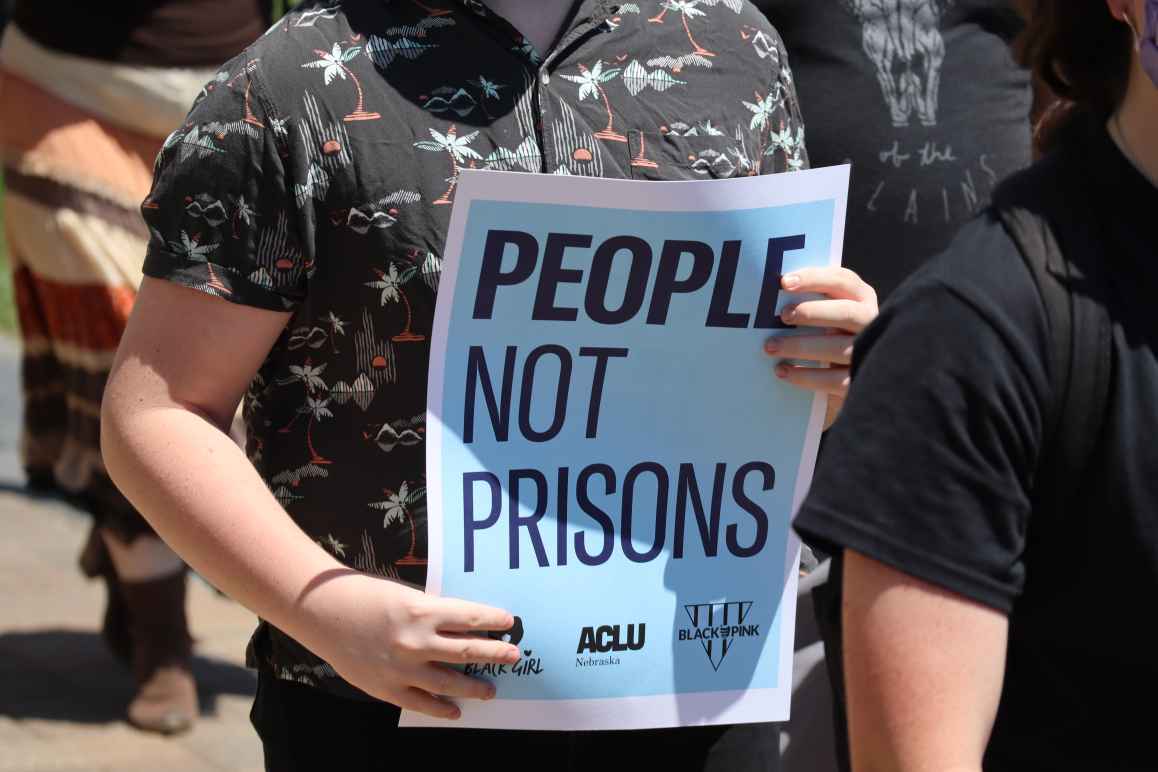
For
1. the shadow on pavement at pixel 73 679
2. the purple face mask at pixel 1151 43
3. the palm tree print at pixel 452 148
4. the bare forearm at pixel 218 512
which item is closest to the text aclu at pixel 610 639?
the bare forearm at pixel 218 512

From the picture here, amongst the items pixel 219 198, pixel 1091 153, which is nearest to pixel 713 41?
pixel 219 198

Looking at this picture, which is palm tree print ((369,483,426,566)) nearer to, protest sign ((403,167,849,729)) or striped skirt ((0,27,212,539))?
protest sign ((403,167,849,729))

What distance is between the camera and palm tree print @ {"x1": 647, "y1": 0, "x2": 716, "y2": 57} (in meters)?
→ 1.72

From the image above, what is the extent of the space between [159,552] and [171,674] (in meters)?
0.30

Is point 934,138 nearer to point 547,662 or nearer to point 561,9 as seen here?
point 561,9

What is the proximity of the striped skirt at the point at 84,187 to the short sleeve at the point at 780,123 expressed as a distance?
92.5 inches

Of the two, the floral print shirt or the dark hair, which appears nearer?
the dark hair

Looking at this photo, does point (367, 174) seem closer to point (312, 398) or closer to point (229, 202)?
point (229, 202)

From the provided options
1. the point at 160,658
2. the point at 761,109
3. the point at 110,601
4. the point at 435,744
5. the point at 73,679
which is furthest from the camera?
the point at 73,679

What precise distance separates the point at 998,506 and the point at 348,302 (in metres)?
0.71

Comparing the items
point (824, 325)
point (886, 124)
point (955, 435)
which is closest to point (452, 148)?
point (824, 325)

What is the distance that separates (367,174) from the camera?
1.54 m

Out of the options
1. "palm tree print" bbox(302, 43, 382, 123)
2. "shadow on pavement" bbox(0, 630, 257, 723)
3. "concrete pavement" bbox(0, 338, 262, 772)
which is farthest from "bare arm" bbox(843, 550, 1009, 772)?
"shadow on pavement" bbox(0, 630, 257, 723)

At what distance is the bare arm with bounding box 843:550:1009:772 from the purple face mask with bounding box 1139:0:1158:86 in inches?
14.6
